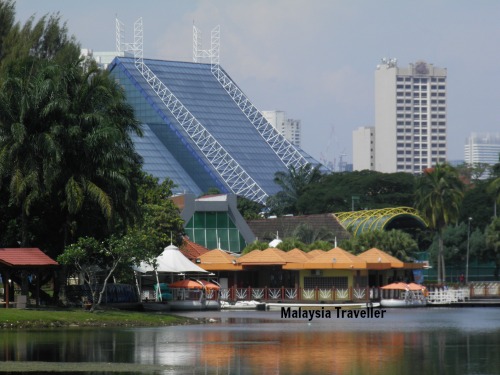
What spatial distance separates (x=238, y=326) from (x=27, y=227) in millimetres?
11235

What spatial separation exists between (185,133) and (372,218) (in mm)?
57013

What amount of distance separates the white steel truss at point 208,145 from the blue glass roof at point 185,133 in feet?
3.27

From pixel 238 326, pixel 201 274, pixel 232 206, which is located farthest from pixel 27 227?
pixel 232 206

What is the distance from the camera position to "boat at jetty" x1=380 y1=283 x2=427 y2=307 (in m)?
82.6

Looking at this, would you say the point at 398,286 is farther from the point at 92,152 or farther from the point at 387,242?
the point at 92,152

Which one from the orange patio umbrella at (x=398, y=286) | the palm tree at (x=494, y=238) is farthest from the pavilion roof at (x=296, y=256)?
the palm tree at (x=494, y=238)

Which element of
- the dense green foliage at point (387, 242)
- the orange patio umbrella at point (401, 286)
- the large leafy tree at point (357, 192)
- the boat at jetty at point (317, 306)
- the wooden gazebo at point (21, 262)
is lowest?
the boat at jetty at point (317, 306)

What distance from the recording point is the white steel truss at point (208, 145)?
155 metres

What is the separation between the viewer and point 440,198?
10525 centimetres

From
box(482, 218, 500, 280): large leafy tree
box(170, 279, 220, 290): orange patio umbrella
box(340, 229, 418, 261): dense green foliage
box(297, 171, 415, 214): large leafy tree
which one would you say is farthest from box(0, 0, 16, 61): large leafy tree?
box(297, 171, 415, 214): large leafy tree

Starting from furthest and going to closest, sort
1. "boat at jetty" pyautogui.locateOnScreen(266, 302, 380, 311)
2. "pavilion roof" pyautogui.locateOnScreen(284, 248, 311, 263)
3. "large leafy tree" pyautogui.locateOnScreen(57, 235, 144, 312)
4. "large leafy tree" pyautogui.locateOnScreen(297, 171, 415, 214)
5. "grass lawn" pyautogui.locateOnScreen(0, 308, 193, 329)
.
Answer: "large leafy tree" pyautogui.locateOnScreen(297, 171, 415, 214) < "pavilion roof" pyautogui.locateOnScreen(284, 248, 311, 263) < "boat at jetty" pyautogui.locateOnScreen(266, 302, 380, 311) < "large leafy tree" pyautogui.locateOnScreen(57, 235, 144, 312) < "grass lawn" pyautogui.locateOnScreen(0, 308, 193, 329)

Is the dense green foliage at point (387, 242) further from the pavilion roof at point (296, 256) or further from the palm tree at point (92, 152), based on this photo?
the palm tree at point (92, 152)

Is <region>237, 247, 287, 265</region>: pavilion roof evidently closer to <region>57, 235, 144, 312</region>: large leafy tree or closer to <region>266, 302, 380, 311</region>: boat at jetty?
<region>266, 302, 380, 311</region>: boat at jetty

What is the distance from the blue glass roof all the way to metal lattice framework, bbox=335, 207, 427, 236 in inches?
Answer: 1673
